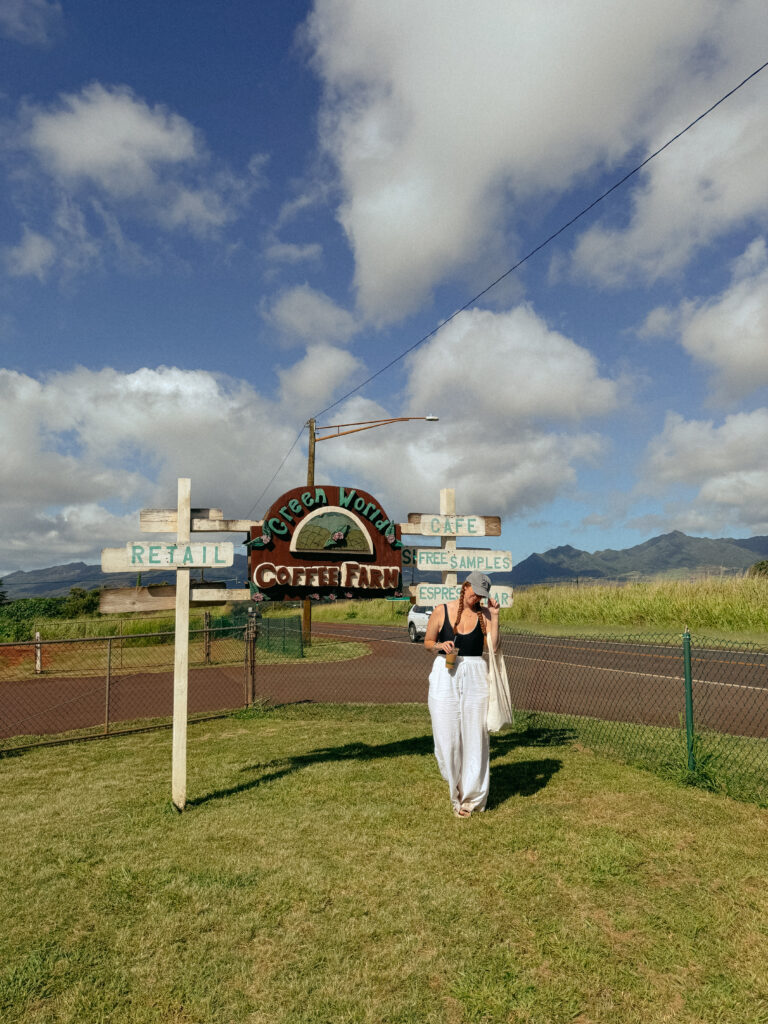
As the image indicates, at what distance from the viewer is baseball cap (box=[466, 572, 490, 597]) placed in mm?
6359

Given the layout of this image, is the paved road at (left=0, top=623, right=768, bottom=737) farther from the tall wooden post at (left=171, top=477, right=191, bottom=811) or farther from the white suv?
the tall wooden post at (left=171, top=477, right=191, bottom=811)

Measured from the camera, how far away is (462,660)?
616cm

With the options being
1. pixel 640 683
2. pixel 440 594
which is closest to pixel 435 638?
pixel 440 594

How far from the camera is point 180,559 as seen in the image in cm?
666

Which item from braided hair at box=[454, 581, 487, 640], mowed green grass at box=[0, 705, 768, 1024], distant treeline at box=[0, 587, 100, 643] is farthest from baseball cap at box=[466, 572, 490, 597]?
distant treeline at box=[0, 587, 100, 643]

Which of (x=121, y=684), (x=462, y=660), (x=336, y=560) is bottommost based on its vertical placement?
(x=121, y=684)

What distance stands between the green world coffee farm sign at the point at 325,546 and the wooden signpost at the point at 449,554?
29 cm

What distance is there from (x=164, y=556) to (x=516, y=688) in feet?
32.3

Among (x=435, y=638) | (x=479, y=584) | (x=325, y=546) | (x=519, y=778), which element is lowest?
(x=519, y=778)

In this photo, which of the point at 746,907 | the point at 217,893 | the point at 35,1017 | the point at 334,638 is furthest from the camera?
the point at 334,638

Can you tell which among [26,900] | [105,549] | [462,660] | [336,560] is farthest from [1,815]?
[462,660]

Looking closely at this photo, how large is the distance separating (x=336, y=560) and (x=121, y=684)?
504 inches

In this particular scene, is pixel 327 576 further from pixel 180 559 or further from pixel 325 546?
pixel 180 559

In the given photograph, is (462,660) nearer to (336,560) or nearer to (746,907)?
(336,560)
